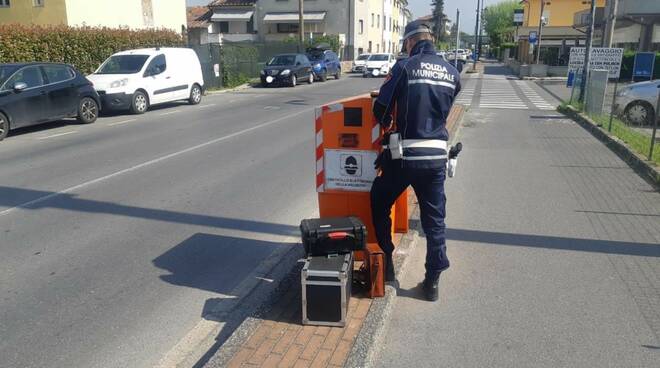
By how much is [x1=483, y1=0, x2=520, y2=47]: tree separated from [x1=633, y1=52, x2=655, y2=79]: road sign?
69600 mm

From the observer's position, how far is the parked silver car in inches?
551

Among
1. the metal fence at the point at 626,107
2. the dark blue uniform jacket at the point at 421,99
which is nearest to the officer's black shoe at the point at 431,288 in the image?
the dark blue uniform jacket at the point at 421,99

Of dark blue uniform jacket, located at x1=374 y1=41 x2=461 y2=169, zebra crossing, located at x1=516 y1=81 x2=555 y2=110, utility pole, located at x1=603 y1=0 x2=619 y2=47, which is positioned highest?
utility pole, located at x1=603 y1=0 x2=619 y2=47

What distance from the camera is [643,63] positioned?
2839 centimetres

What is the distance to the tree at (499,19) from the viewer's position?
99812mm

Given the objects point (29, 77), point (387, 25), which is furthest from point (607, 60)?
point (387, 25)

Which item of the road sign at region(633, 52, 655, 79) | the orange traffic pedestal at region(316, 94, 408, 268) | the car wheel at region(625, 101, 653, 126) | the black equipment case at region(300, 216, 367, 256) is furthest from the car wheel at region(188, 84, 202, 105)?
the road sign at region(633, 52, 655, 79)

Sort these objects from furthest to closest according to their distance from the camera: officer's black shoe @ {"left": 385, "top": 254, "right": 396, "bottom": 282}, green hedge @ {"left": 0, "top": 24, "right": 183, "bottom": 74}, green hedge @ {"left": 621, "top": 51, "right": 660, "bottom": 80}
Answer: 1. green hedge @ {"left": 621, "top": 51, "right": 660, "bottom": 80}
2. green hedge @ {"left": 0, "top": 24, "right": 183, "bottom": 74}
3. officer's black shoe @ {"left": 385, "top": 254, "right": 396, "bottom": 282}

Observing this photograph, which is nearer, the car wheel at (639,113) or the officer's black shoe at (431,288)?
the officer's black shoe at (431,288)

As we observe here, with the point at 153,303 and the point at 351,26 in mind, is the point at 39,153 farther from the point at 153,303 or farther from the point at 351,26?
the point at 351,26

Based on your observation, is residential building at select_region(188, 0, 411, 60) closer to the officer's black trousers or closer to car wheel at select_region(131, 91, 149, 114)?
car wheel at select_region(131, 91, 149, 114)

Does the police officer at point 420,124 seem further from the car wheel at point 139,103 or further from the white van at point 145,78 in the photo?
the car wheel at point 139,103

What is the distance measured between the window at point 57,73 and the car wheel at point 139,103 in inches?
91.3

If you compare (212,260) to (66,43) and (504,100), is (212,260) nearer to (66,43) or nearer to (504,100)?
(66,43)
